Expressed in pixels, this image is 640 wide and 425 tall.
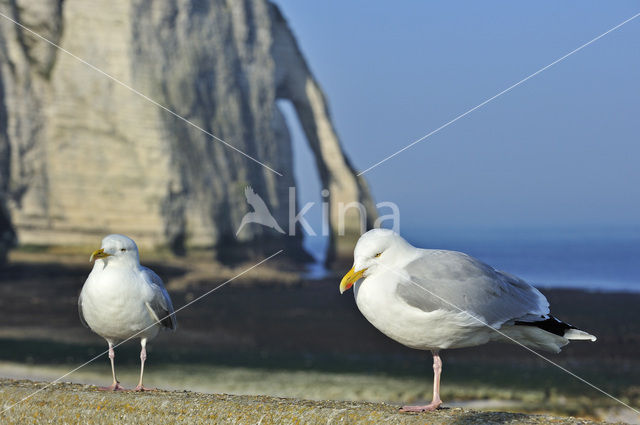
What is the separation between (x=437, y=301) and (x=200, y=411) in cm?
138

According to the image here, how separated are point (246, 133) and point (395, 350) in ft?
58.2

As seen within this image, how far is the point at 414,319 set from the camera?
14.7ft

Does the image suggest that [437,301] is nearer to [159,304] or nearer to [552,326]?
[552,326]

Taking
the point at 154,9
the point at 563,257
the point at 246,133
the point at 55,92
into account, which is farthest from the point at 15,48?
the point at 563,257

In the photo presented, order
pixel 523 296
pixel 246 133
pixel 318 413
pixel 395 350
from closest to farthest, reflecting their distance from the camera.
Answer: pixel 318 413 < pixel 523 296 < pixel 395 350 < pixel 246 133

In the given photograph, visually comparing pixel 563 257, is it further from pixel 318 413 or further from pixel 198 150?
pixel 318 413

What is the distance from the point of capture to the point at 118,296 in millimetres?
5125

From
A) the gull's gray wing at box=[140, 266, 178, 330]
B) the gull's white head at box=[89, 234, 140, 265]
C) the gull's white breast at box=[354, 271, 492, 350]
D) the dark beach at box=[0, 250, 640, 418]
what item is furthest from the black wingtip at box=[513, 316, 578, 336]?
the dark beach at box=[0, 250, 640, 418]

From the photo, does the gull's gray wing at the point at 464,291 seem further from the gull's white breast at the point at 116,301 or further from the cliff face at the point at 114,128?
the cliff face at the point at 114,128

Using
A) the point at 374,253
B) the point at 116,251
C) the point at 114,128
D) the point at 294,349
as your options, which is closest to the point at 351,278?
the point at 374,253

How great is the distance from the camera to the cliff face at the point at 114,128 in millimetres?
29016

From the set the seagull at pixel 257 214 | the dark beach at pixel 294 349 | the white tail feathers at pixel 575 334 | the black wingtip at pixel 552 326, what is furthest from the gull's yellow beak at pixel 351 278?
the seagull at pixel 257 214

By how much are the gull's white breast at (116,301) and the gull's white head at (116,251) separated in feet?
0.18

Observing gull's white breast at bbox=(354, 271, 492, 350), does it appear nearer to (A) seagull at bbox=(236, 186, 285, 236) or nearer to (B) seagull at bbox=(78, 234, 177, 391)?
(B) seagull at bbox=(78, 234, 177, 391)
